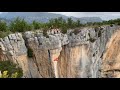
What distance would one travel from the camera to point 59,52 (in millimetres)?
10508

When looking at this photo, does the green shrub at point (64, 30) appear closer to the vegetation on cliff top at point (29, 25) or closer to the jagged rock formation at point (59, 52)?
the jagged rock formation at point (59, 52)

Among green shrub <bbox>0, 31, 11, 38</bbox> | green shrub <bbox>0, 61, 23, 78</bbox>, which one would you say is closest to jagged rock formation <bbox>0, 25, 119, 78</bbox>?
green shrub <bbox>0, 31, 11, 38</bbox>

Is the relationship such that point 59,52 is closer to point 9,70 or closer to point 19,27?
point 19,27

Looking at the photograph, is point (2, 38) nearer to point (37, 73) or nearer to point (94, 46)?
point (37, 73)

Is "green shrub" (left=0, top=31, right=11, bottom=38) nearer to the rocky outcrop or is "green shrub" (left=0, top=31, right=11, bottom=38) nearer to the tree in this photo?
the tree

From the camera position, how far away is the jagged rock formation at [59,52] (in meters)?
8.37

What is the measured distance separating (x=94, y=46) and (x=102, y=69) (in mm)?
840

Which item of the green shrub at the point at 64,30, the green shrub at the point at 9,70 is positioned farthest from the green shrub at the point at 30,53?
the green shrub at the point at 9,70

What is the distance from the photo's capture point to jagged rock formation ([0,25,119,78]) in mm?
8367

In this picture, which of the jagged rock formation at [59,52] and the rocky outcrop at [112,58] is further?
the rocky outcrop at [112,58]

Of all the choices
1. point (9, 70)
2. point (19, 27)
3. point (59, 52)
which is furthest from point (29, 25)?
point (59, 52)

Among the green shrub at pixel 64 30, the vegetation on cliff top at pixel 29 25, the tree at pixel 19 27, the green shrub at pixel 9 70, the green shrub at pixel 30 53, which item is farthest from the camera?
the green shrub at pixel 64 30

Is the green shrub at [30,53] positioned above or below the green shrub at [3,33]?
below
